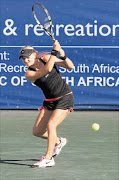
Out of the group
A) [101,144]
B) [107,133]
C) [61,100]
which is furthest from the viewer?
[107,133]

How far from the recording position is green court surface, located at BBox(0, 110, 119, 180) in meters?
6.58

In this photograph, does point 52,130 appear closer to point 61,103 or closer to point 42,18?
point 61,103

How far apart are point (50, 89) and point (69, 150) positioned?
4.38ft

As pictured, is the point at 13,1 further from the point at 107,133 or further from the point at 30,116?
the point at 107,133

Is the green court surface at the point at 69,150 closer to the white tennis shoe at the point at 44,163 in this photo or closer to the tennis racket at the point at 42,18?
the white tennis shoe at the point at 44,163

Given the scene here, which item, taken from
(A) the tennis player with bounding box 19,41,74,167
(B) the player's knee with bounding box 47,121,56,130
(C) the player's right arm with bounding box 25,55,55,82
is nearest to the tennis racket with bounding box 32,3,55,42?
(A) the tennis player with bounding box 19,41,74,167

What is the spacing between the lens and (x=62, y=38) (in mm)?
12953

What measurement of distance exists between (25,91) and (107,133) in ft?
11.9

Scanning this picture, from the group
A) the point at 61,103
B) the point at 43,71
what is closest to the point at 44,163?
the point at 61,103

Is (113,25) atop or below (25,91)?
atop

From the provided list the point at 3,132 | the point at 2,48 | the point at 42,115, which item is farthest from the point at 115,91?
the point at 42,115

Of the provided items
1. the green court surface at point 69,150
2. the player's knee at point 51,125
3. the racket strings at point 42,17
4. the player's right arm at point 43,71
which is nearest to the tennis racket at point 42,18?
the racket strings at point 42,17

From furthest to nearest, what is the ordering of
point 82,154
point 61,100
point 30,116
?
point 30,116
point 82,154
point 61,100

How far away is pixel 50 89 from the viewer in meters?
7.18
